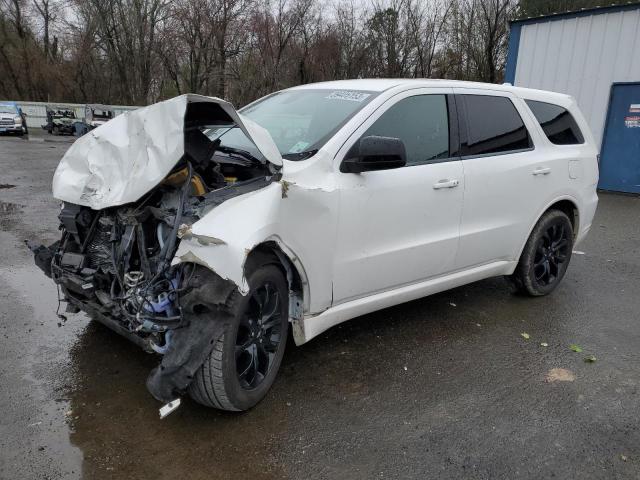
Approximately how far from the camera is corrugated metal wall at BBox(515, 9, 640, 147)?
11352 millimetres

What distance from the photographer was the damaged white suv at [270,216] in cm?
265

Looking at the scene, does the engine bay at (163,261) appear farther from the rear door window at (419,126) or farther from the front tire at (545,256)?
the front tire at (545,256)

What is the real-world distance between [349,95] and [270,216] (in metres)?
1.36

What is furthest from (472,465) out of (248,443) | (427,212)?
(427,212)

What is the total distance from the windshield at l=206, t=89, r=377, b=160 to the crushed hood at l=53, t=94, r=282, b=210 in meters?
0.43

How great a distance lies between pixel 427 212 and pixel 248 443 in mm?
1916

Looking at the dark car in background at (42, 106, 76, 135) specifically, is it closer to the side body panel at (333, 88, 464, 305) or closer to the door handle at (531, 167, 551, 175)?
the door handle at (531, 167, 551, 175)

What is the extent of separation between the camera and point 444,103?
3988 millimetres

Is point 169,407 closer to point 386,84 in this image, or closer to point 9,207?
point 386,84

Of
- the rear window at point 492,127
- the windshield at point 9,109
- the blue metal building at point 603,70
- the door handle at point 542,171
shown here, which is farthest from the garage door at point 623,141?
the windshield at point 9,109

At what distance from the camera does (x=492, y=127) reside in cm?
430

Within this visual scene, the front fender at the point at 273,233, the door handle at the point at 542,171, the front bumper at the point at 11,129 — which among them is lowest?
the front bumper at the point at 11,129

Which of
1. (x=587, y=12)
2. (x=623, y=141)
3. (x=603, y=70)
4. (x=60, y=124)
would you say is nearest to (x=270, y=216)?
(x=623, y=141)

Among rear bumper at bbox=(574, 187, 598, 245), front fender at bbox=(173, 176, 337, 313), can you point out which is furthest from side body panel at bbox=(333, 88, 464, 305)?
rear bumper at bbox=(574, 187, 598, 245)
